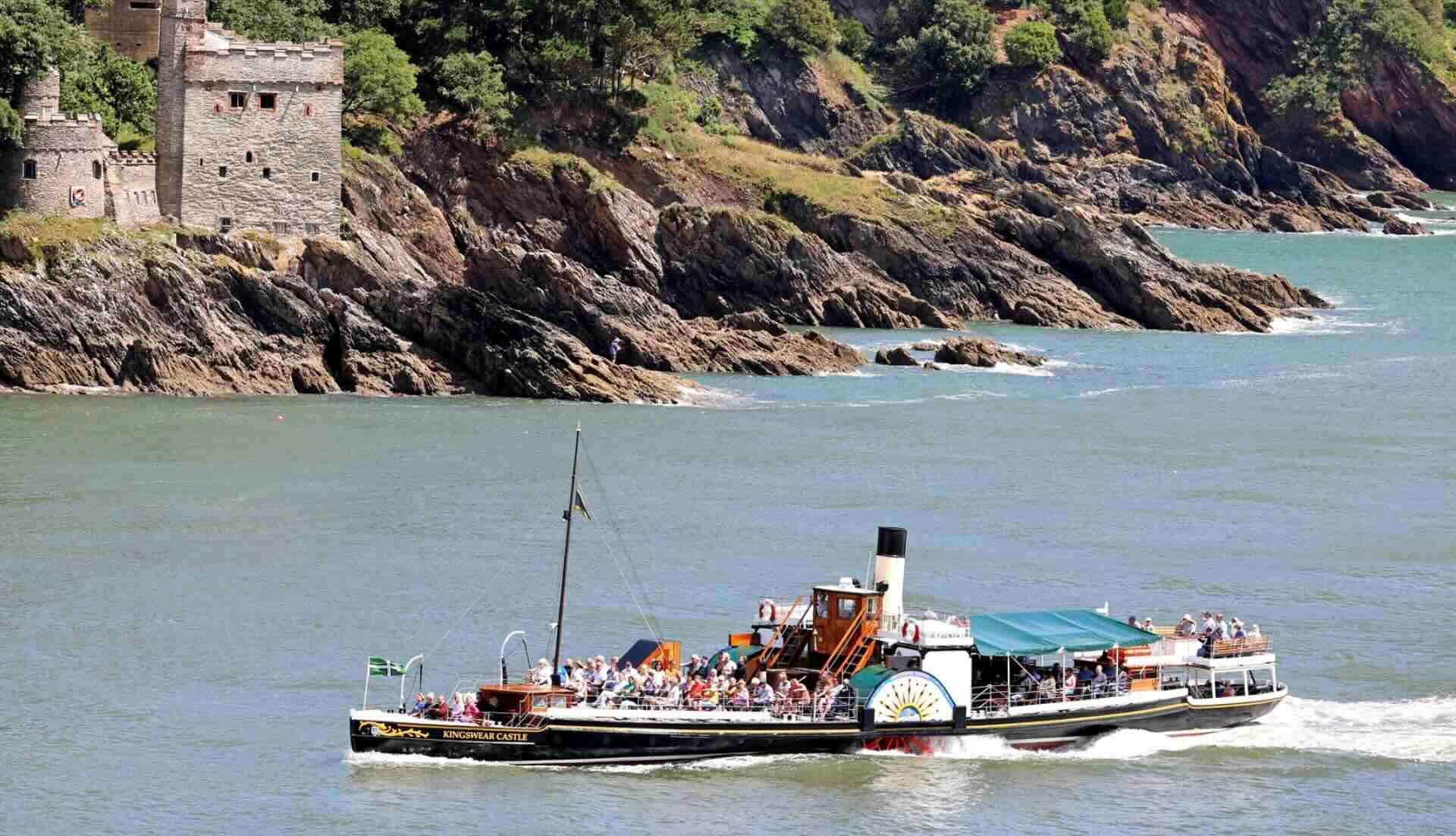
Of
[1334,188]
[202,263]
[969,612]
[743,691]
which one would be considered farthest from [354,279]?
[1334,188]

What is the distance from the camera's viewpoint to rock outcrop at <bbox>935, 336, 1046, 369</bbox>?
346ft

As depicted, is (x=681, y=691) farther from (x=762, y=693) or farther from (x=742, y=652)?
(x=742, y=652)

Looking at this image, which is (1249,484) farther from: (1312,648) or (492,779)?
(492,779)

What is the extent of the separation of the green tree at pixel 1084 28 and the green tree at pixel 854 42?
1597 centimetres

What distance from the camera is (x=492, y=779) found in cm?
4569

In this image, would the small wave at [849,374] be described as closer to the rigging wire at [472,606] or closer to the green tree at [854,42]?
the rigging wire at [472,606]

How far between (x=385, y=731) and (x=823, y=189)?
8346cm

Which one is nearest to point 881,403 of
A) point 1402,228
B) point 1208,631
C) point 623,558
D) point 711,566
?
point 623,558

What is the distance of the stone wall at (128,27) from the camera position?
108 meters

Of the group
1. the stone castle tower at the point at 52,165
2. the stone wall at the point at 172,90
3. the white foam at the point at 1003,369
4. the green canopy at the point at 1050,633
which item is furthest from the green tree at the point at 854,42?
the green canopy at the point at 1050,633

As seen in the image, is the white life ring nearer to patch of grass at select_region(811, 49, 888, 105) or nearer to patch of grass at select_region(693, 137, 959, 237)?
patch of grass at select_region(693, 137, 959, 237)

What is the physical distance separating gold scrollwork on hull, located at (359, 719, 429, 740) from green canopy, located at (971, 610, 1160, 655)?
10.9 metres

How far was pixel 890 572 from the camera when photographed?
4984cm

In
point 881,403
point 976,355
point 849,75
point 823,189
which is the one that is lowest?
point 881,403
